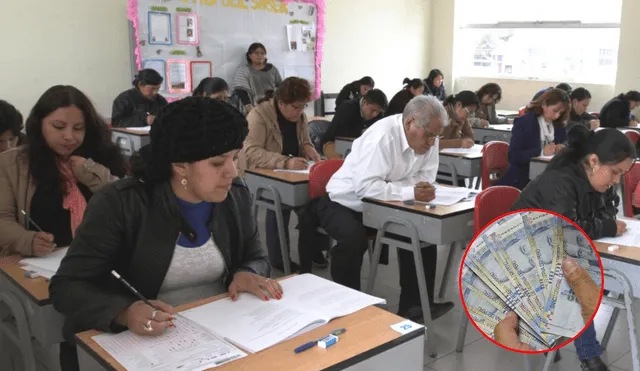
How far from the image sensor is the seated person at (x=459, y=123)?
500 cm

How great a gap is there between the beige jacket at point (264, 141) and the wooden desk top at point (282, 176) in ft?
0.30

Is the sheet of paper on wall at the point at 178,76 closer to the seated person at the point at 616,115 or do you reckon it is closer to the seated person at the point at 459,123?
the seated person at the point at 459,123

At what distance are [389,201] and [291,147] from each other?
1.40 metres

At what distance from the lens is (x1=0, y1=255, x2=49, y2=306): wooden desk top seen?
1.66 m

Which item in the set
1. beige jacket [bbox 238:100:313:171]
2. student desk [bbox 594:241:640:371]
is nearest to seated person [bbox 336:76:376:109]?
beige jacket [bbox 238:100:313:171]

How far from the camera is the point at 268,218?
377 cm

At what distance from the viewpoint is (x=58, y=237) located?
2.21 metres

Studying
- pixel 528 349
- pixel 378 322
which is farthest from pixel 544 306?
pixel 378 322

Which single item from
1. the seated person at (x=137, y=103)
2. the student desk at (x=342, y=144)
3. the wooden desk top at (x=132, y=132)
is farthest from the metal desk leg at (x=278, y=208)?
the seated person at (x=137, y=103)

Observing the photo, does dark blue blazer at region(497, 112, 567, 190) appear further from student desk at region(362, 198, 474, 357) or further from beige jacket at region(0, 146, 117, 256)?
beige jacket at region(0, 146, 117, 256)

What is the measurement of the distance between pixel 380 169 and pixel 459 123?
2.59m

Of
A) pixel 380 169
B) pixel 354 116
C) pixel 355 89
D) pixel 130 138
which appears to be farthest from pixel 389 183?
pixel 355 89

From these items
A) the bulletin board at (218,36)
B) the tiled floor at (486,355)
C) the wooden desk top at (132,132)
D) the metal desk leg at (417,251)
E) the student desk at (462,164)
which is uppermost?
the bulletin board at (218,36)

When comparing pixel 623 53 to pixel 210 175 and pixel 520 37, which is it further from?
pixel 210 175
